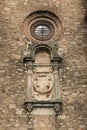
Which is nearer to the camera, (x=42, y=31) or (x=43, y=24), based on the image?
(x=42, y=31)

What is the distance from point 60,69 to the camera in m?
17.5

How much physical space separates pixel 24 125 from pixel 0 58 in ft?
8.72

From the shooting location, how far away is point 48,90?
17.0m

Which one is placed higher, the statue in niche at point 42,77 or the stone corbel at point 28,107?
the statue in niche at point 42,77

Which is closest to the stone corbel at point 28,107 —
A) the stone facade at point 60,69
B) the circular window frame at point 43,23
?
the stone facade at point 60,69

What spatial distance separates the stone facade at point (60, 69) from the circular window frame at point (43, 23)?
0.16 meters

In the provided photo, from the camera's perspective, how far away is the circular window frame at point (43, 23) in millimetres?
18172

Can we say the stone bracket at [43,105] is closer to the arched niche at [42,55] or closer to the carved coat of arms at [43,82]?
the carved coat of arms at [43,82]

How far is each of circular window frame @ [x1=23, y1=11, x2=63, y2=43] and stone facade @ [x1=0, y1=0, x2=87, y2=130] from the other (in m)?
0.16

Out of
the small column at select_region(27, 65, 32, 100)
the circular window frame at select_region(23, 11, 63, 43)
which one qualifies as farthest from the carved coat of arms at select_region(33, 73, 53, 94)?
the circular window frame at select_region(23, 11, 63, 43)

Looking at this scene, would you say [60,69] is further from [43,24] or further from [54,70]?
[43,24]

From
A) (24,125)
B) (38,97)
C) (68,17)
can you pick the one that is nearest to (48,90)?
(38,97)

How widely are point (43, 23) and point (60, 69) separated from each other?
81.2 inches

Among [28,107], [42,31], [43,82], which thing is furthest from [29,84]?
[42,31]
